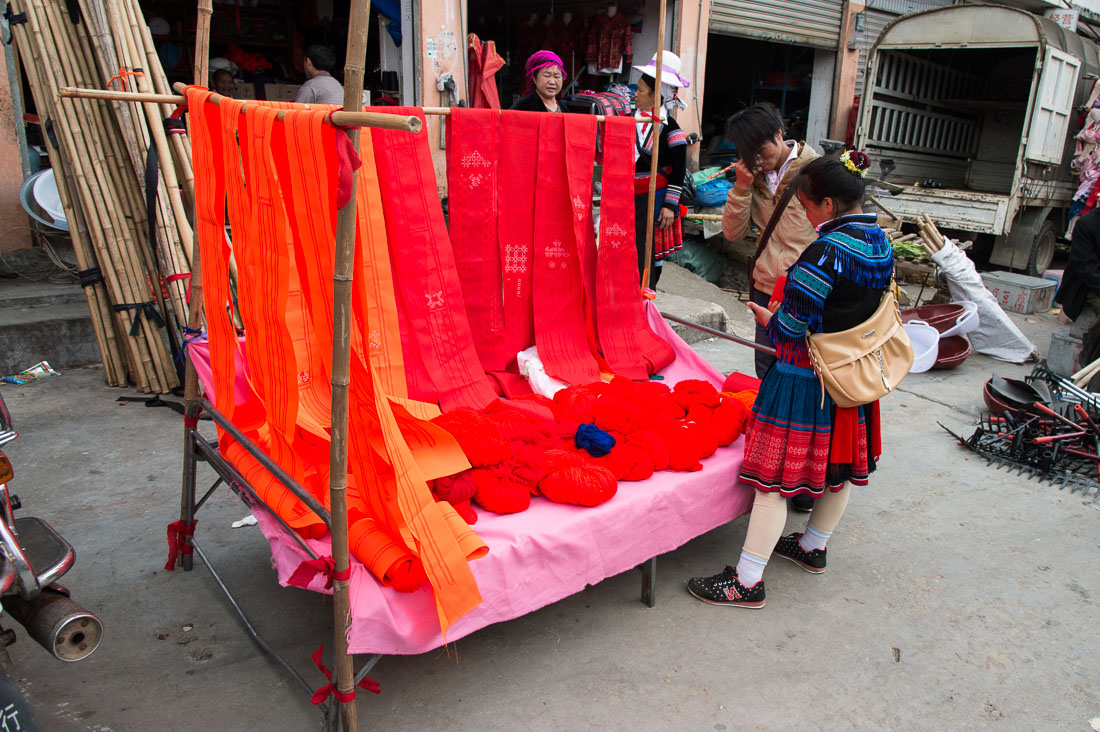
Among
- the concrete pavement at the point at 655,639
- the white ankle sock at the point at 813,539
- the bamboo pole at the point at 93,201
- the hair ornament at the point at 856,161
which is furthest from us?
the bamboo pole at the point at 93,201

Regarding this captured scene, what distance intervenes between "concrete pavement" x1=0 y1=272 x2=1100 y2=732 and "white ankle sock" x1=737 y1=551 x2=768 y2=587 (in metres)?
0.11

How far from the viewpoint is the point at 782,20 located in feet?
30.0

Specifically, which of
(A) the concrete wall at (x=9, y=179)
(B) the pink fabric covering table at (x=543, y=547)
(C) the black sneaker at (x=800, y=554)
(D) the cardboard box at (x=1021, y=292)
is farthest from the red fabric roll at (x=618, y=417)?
(D) the cardboard box at (x=1021, y=292)

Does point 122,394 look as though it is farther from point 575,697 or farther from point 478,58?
point 478,58

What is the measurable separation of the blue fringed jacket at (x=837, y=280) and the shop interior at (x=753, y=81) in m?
8.21

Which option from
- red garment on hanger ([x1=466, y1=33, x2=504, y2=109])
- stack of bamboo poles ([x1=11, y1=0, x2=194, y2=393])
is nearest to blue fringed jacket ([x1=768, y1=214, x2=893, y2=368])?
stack of bamboo poles ([x1=11, y1=0, x2=194, y2=393])

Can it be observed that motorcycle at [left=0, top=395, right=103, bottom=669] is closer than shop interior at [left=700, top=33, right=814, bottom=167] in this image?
Yes

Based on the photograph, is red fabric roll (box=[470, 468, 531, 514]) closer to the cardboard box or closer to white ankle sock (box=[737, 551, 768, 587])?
white ankle sock (box=[737, 551, 768, 587])

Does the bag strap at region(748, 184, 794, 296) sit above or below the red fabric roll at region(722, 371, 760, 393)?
above

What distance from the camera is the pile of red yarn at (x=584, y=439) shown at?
2393 mm

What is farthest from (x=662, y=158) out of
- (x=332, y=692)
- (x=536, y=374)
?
(x=332, y=692)

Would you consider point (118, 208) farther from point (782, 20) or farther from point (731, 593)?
point (782, 20)

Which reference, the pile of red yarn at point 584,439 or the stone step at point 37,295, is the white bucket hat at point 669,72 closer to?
the pile of red yarn at point 584,439

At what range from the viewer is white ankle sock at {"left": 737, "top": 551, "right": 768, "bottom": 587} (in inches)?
106
